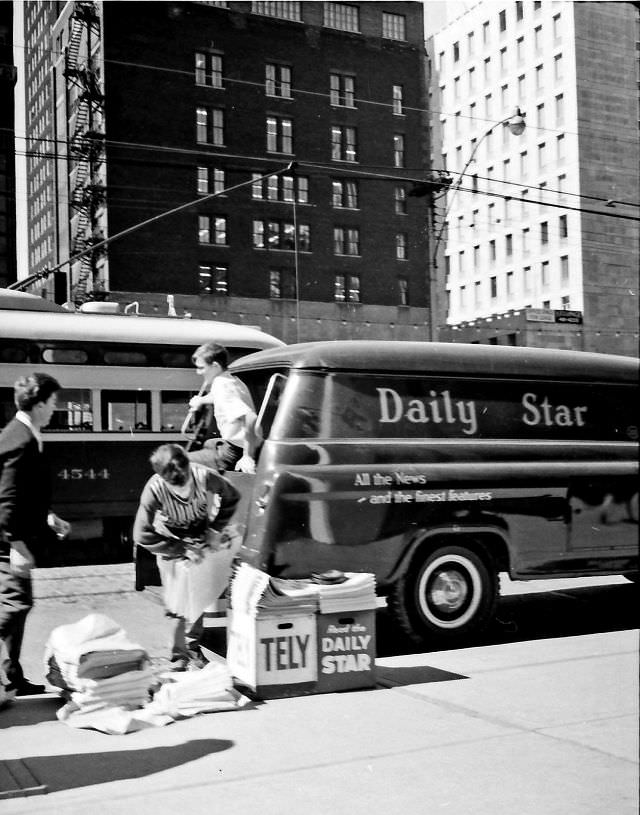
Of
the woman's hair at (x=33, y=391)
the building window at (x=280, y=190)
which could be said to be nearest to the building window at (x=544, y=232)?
the woman's hair at (x=33, y=391)

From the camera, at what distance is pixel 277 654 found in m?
6.24

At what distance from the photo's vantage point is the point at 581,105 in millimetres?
4863

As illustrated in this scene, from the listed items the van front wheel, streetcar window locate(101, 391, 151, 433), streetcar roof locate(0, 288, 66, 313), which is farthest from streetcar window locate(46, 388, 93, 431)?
the van front wheel

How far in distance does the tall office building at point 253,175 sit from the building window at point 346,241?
0.23ft

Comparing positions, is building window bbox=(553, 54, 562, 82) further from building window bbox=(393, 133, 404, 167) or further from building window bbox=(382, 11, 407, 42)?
building window bbox=(393, 133, 404, 167)

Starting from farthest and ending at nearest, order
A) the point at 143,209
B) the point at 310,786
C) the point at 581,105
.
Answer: the point at 143,209
the point at 581,105
the point at 310,786

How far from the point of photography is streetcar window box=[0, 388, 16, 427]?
42.2 feet

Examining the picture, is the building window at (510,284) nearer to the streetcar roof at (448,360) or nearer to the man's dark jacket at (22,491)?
the streetcar roof at (448,360)

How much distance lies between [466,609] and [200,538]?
2.42 m

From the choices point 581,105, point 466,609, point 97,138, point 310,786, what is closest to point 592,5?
point 581,105

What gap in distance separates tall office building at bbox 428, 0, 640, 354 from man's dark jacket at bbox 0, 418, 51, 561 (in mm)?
3054

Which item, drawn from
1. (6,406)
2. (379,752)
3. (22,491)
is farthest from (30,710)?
(6,406)

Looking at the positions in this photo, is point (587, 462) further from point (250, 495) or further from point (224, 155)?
point (224, 155)

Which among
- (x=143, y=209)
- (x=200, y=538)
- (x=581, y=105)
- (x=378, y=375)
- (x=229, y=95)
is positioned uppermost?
(x=229, y=95)
